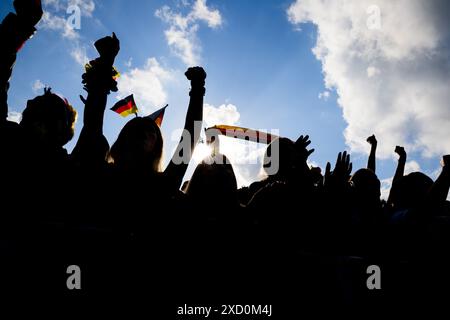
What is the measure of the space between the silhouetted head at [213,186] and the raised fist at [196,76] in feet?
2.70

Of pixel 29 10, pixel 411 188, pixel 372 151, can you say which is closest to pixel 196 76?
pixel 29 10

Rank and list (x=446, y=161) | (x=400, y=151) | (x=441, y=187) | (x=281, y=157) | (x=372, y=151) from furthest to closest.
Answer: (x=372, y=151), (x=400, y=151), (x=281, y=157), (x=446, y=161), (x=441, y=187)

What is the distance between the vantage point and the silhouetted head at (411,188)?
3.25m

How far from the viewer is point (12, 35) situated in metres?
2.02

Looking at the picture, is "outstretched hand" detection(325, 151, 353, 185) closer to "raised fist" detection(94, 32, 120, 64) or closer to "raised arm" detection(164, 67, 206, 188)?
"raised arm" detection(164, 67, 206, 188)

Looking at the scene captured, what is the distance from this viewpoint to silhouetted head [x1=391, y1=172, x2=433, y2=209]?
3252mm

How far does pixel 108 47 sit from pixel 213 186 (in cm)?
173

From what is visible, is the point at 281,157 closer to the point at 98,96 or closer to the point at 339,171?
the point at 339,171

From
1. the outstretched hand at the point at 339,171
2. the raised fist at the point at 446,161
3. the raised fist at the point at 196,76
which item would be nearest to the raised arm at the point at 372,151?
the raised fist at the point at 446,161

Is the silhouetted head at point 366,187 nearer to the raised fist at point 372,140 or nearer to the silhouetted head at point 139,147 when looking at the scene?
the raised fist at point 372,140

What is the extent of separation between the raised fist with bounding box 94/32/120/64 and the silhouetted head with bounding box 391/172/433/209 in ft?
12.8

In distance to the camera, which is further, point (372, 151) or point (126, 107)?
point (126, 107)
